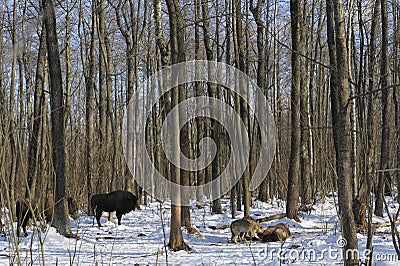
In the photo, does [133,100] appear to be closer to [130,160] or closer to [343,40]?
[130,160]

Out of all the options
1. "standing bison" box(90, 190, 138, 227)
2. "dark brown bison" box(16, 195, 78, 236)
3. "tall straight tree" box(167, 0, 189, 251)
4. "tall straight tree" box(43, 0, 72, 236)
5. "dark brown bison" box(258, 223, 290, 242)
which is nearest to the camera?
"dark brown bison" box(16, 195, 78, 236)

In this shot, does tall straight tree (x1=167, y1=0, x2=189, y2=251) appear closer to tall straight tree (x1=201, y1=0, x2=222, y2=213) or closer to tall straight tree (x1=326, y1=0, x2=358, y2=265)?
tall straight tree (x1=326, y1=0, x2=358, y2=265)

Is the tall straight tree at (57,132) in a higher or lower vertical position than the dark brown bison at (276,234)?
higher

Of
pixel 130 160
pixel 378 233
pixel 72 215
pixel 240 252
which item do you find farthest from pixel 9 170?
pixel 130 160

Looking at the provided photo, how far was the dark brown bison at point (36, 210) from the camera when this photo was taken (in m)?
2.58

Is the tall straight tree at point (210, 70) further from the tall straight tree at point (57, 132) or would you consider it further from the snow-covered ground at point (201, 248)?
the tall straight tree at point (57, 132)

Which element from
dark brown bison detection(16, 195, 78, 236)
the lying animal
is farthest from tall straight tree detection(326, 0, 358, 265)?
the lying animal

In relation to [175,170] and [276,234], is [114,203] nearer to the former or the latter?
[175,170]

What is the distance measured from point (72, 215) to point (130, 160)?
12.9m

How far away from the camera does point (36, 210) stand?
3133 mm

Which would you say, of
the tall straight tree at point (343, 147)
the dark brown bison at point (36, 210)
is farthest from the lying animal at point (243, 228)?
the tall straight tree at point (343, 147)

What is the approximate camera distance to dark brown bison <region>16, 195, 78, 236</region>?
2.58 metres

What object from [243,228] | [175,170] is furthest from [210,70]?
[175,170]

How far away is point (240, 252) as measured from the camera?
9172mm
